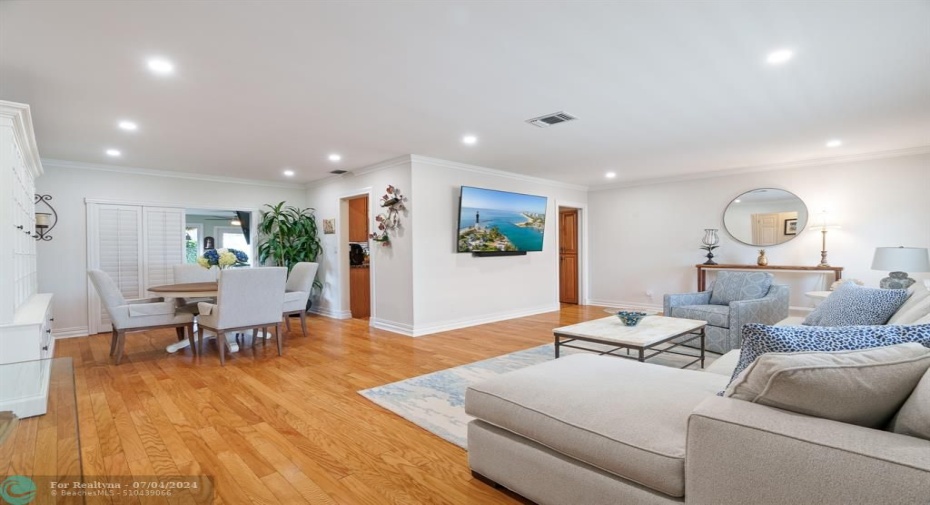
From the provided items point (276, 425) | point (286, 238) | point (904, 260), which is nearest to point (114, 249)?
point (286, 238)

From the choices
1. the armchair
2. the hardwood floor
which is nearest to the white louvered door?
the hardwood floor

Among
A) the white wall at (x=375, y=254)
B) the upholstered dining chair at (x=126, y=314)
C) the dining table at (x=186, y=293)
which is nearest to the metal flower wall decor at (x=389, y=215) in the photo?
the white wall at (x=375, y=254)

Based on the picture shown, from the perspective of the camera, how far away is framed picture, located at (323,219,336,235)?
656 centimetres

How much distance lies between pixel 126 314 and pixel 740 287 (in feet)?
20.3

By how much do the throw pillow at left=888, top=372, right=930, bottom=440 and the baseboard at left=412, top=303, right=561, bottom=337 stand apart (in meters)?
4.40

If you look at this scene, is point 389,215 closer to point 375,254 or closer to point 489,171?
point 375,254

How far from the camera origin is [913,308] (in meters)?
2.12

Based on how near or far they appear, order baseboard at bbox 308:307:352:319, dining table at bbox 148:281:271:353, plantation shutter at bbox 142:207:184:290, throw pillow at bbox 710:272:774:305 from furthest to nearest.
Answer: baseboard at bbox 308:307:352:319
plantation shutter at bbox 142:207:184:290
throw pillow at bbox 710:272:774:305
dining table at bbox 148:281:271:353

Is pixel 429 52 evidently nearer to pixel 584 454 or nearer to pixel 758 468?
pixel 584 454

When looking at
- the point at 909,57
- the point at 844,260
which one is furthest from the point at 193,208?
the point at 844,260

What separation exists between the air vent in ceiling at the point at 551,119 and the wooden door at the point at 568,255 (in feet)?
14.5

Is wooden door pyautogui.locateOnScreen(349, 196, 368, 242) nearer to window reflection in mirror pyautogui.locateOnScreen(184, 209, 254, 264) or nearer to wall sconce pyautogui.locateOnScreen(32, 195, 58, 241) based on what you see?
wall sconce pyautogui.locateOnScreen(32, 195, 58, 241)

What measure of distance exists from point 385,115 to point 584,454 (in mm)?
3047

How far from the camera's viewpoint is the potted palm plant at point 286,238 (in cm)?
662
